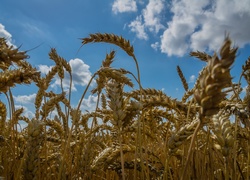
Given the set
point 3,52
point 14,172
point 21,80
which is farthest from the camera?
point 14,172

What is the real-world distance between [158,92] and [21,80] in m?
1.52

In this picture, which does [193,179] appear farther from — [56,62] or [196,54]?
[56,62]

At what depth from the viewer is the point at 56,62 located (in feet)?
11.8

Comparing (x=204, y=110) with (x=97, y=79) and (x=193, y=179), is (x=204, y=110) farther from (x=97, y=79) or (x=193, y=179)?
(x=97, y=79)

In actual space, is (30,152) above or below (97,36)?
below

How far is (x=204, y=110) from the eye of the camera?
0.98 meters

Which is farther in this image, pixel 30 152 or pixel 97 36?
pixel 97 36

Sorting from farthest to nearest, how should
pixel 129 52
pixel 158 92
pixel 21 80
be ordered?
1. pixel 158 92
2. pixel 129 52
3. pixel 21 80

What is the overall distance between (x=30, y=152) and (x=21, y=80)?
1.37 feet

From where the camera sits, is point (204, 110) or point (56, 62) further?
point (56, 62)

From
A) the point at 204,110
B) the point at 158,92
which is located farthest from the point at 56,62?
the point at 204,110

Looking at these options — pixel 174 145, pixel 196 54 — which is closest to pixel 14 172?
pixel 174 145

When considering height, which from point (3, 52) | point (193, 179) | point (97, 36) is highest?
point (97, 36)

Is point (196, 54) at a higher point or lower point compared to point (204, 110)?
higher
